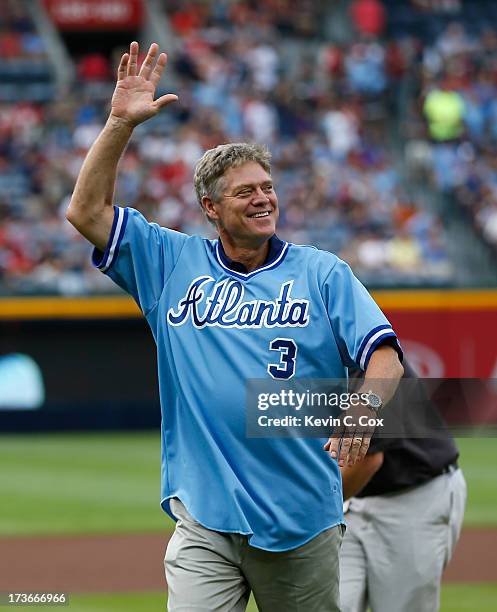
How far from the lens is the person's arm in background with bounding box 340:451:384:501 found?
508 centimetres

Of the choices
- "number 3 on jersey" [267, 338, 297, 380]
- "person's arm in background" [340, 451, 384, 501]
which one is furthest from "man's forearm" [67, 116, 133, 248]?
"person's arm in background" [340, 451, 384, 501]

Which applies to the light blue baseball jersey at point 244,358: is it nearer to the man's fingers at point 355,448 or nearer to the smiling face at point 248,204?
the smiling face at point 248,204

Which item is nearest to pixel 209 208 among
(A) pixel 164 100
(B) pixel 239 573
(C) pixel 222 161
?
(C) pixel 222 161

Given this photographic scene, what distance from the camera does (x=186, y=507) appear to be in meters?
4.48

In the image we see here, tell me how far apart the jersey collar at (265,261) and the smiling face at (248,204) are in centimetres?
7

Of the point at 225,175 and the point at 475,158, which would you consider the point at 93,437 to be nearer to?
the point at 475,158

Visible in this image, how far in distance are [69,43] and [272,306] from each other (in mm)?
21947

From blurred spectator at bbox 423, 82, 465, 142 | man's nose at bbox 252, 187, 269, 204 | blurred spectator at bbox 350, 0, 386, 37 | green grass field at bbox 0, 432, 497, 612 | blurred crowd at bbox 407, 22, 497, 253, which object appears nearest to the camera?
man's nose at bbox 252, 187, 269, 204

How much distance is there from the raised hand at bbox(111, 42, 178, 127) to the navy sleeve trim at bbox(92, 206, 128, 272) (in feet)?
1.08

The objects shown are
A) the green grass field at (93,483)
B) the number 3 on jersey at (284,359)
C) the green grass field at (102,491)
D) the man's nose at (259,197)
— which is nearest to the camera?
the number 3 on jersey at (284,359)

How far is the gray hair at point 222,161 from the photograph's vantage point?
4684 millimetres

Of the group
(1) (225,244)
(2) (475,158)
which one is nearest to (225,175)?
(1) (225,244)

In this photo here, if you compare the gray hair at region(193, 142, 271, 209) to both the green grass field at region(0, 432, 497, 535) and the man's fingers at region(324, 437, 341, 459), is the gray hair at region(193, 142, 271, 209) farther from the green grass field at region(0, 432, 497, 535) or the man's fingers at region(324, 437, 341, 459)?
the green grass field at region(0, 432, 497, 535)

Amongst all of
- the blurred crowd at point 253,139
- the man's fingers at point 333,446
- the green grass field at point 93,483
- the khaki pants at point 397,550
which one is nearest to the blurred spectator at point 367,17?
the blurred crowd at point 253,139
